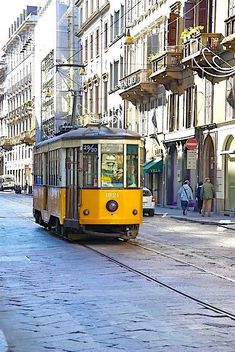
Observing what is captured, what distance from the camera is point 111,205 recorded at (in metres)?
19.6

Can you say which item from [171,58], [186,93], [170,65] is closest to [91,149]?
[186,93]

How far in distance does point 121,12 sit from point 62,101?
81.4 feet

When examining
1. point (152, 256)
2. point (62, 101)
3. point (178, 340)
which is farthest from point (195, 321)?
point (62, 101)

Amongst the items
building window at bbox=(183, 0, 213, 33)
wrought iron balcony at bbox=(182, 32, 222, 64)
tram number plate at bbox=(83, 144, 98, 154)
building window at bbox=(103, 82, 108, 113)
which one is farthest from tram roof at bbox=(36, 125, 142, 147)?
building window at bbox=(103, 82, 108, 113)

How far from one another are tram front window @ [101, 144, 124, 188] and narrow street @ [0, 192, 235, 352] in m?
1.60

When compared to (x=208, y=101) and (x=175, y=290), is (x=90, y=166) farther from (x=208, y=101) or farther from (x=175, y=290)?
(x=208, y=101)

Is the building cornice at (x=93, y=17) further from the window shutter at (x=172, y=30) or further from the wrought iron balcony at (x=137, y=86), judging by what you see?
the window shutter at (x=172, y=30)

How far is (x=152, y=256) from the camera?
667 inches

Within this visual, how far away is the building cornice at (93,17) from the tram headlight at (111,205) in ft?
137

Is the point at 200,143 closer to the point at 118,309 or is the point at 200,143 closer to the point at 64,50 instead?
the point at 118,309

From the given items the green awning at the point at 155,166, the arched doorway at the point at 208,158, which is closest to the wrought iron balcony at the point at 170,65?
the arched doorway at the point at 208,158

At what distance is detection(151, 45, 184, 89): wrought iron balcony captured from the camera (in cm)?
4191

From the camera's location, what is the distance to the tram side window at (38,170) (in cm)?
2615

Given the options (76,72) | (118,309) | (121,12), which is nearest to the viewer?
(118,309)
